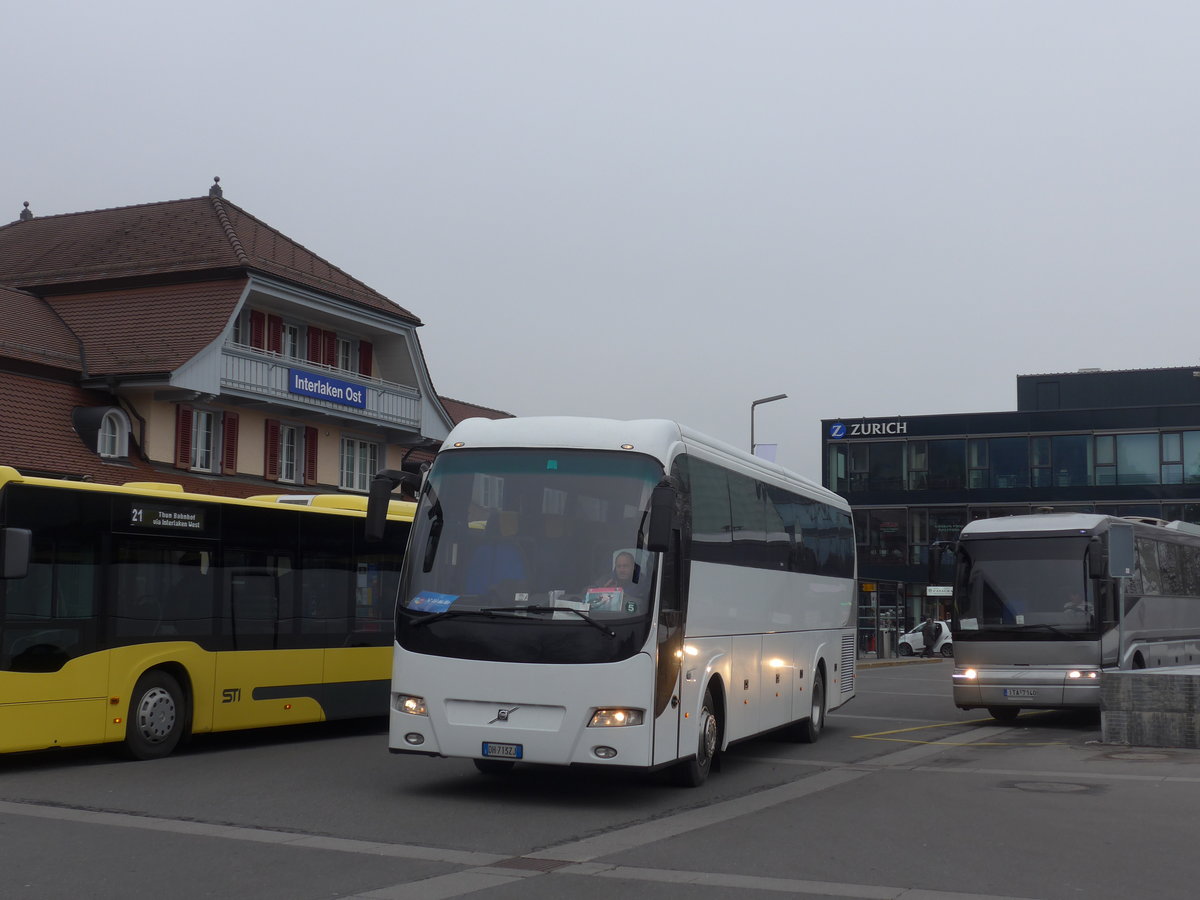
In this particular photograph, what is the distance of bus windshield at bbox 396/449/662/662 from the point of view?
11.3m

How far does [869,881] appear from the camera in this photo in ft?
27.8

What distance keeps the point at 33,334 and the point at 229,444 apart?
518 centimetres

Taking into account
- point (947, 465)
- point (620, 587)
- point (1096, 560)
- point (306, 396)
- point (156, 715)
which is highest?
point (947, 465)

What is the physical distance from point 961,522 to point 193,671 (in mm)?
56196

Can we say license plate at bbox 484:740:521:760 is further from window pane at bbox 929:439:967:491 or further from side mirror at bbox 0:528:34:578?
window pane at bbox 929:439:967:491

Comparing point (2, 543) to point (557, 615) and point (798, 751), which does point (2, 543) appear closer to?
point (557, 615)

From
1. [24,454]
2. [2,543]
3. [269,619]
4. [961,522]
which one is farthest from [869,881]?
[961,522]

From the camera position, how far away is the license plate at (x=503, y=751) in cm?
1127

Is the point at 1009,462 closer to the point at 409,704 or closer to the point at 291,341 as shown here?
the point at 291,341

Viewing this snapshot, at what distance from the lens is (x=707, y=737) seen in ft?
42.7

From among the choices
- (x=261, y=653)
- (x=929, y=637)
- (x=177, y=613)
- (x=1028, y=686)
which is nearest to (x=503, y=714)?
(x=177, y=613)

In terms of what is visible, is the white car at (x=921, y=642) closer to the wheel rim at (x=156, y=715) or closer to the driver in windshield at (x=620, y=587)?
the wheel rim at (x=156, y=715)

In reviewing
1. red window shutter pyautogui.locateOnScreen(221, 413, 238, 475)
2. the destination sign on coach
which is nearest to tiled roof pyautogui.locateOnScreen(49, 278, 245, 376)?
red window shutter pyautogui.locateOnScreen(221, 413, 238, 475)

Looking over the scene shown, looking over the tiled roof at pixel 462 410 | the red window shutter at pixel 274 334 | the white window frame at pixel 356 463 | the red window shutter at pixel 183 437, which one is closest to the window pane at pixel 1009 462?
the tiled roof at pixel 462 410
